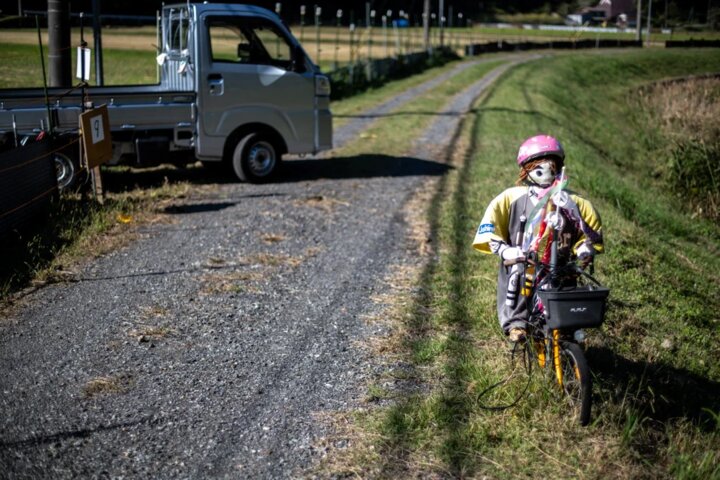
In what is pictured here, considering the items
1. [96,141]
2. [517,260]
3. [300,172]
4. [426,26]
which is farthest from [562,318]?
[426,26]

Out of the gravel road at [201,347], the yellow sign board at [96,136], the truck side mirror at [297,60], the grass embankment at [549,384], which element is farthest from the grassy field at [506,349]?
the truck side mirror at [297,60]

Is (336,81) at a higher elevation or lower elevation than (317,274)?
higher

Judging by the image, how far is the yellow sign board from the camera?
8.90 m

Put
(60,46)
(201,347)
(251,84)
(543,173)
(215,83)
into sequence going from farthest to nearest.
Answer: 1. (60,46)
2. (251,84)
3. (215,83)
4. (201,347)
5. (543,173)

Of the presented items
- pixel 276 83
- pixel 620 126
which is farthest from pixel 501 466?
pixel 620 126

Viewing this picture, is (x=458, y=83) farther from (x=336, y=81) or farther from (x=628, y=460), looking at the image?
(x=628, y=460)

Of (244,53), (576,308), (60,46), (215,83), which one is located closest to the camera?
(576,308)

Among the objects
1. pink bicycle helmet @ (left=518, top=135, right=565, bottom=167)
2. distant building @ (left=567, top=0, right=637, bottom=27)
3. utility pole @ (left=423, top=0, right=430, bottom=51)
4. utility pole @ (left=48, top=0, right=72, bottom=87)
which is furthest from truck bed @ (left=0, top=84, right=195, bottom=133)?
utility pole @ (left=423, top=0, right=430, bottom=51)

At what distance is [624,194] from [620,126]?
14096mm

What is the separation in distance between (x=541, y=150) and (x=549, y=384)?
4.56 ft

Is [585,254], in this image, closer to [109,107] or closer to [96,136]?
[96,136]

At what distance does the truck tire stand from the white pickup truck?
14mm

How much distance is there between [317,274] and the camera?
7.66 metres

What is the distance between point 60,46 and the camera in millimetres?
11406
